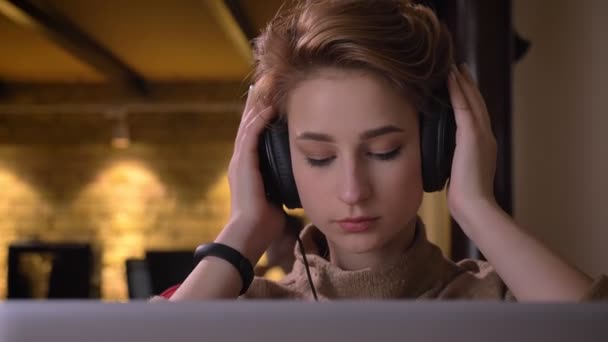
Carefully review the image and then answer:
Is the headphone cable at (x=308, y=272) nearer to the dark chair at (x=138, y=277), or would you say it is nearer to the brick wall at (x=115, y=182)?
the dark chair at (x=138, y=277)

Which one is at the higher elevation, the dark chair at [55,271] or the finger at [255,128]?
the finger at [255,128]

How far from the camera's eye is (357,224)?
2.68 ft

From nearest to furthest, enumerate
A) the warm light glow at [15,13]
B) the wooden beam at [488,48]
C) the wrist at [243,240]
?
the wrist at [243,240] < the wooden beam at [488,48] < the warm light glow at [15,13]

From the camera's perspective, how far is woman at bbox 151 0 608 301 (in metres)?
0.79

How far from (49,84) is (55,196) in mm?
1193

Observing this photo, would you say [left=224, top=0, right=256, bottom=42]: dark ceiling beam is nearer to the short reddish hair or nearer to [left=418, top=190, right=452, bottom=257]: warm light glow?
[left=418, top=190, right=452, bottom=257]: warm light glow

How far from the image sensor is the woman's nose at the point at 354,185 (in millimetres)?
782

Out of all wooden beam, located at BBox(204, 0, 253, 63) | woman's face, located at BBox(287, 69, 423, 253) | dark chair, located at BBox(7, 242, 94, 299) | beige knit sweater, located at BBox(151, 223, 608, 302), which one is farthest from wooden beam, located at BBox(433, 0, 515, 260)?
dark chair, located at BBox(7, 242, 94, 299)

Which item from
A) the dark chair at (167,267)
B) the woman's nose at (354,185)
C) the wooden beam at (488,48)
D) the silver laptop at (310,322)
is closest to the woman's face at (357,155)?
A: the woman's nose at (354,185)

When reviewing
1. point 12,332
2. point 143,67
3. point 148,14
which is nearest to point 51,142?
point 143,67

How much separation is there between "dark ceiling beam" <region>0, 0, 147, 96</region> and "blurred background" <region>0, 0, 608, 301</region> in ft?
0.06

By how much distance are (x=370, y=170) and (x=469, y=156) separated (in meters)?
0.14

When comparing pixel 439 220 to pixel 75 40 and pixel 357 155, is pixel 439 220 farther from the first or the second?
pixel 75 40

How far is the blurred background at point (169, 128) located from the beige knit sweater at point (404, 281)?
345mm
